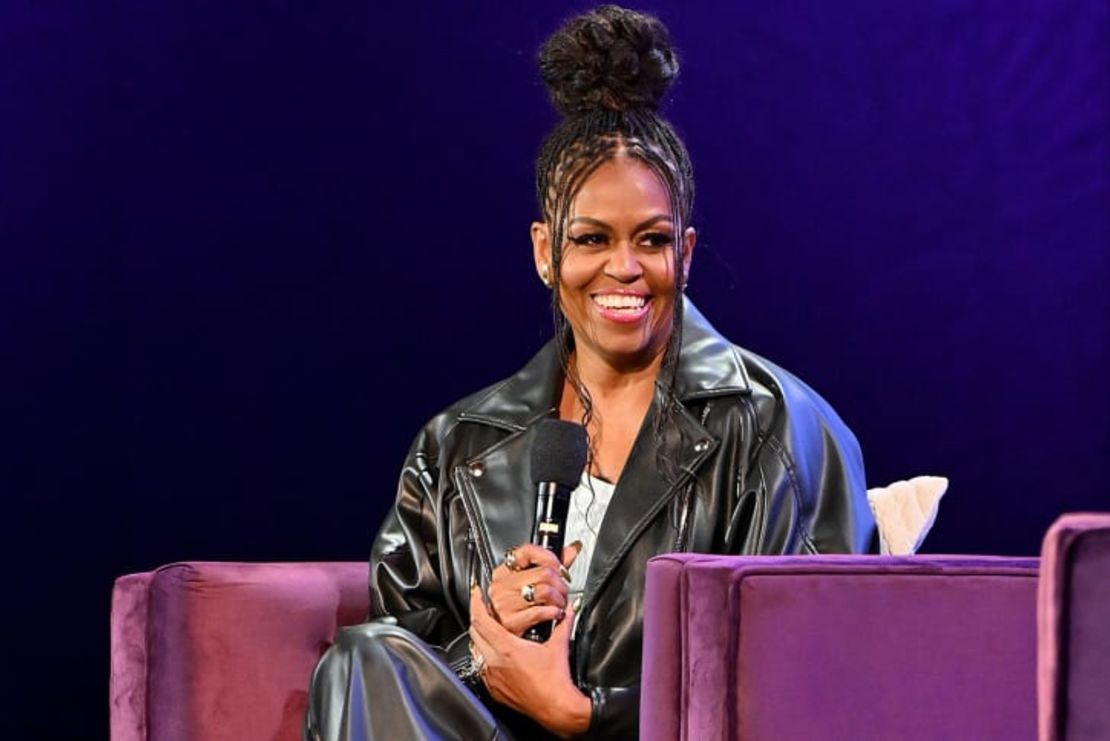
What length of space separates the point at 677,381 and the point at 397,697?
19.9 inches

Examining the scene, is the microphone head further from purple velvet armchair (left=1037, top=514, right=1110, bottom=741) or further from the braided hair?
purple velvet armchair (left=1037, top=514, right=1110, bottom=741)

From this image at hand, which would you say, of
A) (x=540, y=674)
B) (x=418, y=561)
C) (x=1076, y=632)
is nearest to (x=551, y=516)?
(x=540, y=674)

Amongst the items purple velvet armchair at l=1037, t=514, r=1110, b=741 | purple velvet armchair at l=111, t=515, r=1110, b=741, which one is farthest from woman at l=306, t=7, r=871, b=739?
purple velvet armchair at l=1037, t=514, r=1110, b=741

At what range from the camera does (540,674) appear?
1679mm

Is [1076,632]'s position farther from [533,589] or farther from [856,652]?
[533,589]

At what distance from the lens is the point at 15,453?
2.71 metres

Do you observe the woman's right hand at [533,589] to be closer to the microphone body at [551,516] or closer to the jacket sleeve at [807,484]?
the microphone body at [551,516]

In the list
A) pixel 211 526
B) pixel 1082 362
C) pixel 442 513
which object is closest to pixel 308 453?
pixel 211 526

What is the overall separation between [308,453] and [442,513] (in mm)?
769

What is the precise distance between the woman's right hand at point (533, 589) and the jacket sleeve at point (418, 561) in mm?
249

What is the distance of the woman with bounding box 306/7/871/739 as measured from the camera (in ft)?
5.86

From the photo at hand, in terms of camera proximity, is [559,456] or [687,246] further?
[687,246]

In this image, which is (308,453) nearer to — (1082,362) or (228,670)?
(228,670)

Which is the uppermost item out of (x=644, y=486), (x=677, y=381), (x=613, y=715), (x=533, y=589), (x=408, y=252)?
(x=408, y=252)
